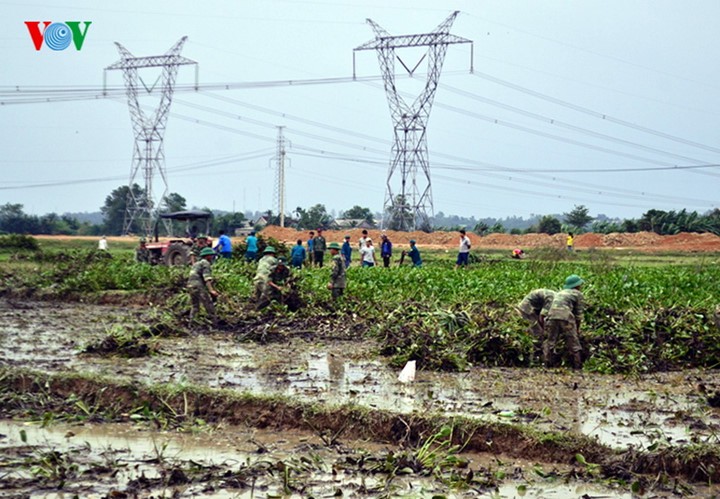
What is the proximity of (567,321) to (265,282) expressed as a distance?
257 inches

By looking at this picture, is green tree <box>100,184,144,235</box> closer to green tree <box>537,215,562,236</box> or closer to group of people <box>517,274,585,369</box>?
green tree <box>537,215,562,236</box>

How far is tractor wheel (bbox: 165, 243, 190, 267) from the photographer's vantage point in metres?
27.5

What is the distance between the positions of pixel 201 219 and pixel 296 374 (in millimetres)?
20708

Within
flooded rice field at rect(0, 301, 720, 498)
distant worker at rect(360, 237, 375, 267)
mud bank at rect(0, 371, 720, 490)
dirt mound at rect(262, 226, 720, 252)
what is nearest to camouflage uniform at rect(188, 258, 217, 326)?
flooded rice field at rect(0, 301, 720, 498)

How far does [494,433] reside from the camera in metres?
8.77

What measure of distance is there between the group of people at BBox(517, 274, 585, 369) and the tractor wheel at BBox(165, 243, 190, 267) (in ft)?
54.1

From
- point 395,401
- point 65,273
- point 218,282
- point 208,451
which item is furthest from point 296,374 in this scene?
point 65,273

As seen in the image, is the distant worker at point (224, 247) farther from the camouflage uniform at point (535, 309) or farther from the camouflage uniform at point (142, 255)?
the camouflage uniform at point (535, 309)

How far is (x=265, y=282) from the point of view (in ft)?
54.7

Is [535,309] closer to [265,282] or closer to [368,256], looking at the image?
[265,282]

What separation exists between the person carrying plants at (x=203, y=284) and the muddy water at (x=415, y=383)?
0.79 meters

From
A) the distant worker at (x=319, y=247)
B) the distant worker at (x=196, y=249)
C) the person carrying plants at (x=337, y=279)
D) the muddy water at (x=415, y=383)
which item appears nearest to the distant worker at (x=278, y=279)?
the person carrying plants at (x=337, y=279)

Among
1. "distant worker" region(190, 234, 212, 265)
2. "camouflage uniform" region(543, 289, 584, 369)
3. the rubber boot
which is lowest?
the rubber boot

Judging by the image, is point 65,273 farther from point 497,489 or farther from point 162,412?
point 497,489
